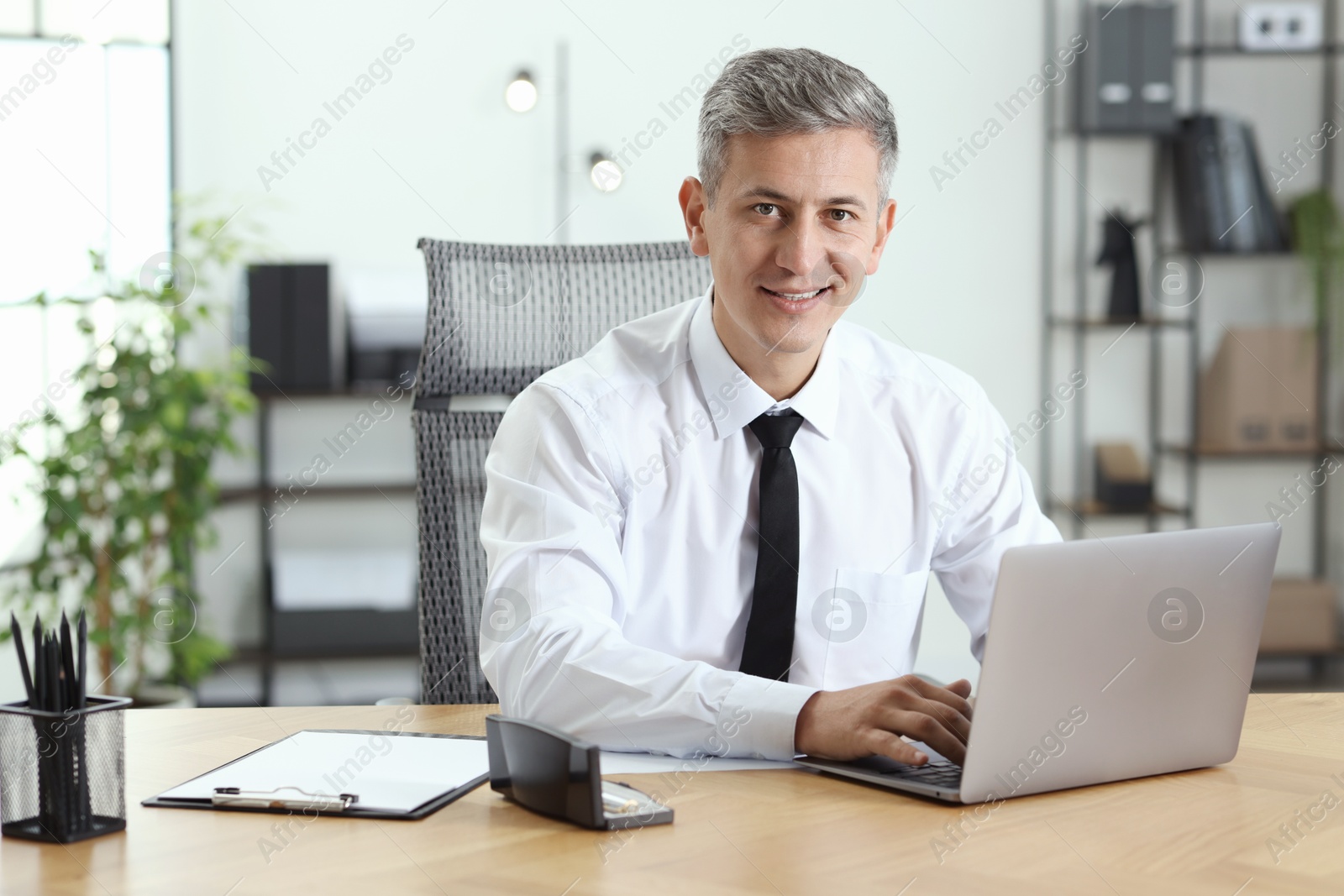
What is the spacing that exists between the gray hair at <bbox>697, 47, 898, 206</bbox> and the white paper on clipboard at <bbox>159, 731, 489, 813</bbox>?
2.36 ft

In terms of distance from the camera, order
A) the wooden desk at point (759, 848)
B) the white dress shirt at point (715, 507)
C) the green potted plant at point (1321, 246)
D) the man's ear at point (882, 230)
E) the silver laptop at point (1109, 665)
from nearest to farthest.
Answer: the wooden desk at point (759, 848) → the silver laptop at point (1109, 665) → the white dress shirt at point (715, 507) → the man's ear at point (882, 230) → the green potted plant at point (1321, 246)

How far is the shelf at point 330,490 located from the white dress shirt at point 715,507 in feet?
6.80

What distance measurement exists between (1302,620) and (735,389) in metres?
2.73

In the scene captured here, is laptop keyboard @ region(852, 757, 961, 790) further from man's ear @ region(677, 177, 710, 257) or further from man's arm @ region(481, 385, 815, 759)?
man's ear @ region(677, 177, 710, 257)

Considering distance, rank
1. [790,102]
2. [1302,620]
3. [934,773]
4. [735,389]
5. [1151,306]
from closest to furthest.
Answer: [934,773]
[790,102]
[735,389]
[1302,620]
[1151,306]

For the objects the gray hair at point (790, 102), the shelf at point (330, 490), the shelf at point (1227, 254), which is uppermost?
the shelf at point (1227, 254)

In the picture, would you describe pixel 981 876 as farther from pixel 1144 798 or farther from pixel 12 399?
pixel 12 399

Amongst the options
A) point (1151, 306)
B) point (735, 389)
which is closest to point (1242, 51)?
point (1151, 306)

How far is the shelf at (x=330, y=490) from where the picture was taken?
11.2 feet

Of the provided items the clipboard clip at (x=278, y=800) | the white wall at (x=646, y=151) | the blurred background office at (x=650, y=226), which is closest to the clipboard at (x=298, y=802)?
the clipboard clip at (x=278, y=800)

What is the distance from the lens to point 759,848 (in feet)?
2.82

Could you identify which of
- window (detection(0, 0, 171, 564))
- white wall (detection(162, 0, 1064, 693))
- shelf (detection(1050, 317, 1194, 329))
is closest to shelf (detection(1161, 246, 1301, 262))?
shelf (detection(1050, 317, 1194, 329))

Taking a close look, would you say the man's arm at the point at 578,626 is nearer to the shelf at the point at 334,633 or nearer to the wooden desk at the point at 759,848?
the wooden desk at the point at 759,848

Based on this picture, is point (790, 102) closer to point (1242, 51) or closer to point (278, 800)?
point (278, 800)
